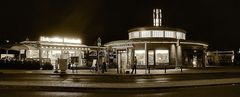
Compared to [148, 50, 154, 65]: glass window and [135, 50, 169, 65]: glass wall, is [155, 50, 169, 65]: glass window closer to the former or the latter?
[135, 50, 169, 65]: glass wall

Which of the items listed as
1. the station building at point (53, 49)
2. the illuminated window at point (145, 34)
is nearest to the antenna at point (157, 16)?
the illuminated window at point (145, 34)

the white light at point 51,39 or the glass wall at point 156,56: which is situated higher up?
the white light at point 51,39

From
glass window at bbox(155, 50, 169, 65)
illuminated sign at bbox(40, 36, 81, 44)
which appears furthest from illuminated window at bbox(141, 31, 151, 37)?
illuminated sign at bbox(40, 36, 81, 44)

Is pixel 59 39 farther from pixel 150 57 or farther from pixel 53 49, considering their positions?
pixel 150 57

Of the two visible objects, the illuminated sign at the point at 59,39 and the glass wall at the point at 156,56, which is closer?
the glass wall at the point at 156,56

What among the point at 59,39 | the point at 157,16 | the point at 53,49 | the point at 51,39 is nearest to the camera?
the point at 53,49

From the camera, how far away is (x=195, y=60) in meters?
48.4

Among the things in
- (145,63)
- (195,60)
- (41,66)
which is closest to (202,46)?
(195,60)

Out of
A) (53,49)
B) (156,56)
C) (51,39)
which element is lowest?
(156,56)

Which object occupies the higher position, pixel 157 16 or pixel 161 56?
pixel 157 16

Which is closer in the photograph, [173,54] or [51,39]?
[173,54]

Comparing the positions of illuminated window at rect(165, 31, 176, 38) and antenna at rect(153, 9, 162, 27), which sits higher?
antenna at rect(153, 9, 162, 27)

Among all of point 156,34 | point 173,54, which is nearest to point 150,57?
point 173,54

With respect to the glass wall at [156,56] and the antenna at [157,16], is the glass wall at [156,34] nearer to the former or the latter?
the glass wall at [156,56]
